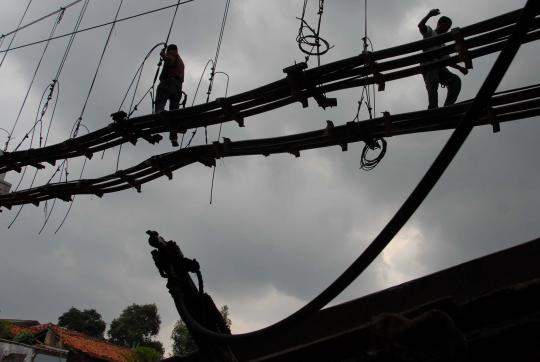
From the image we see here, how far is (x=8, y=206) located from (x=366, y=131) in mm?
6387

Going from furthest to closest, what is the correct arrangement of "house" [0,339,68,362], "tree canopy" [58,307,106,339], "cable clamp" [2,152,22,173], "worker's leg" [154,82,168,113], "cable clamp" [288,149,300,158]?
"tree canopy" [58,307,106,339]
"house" [0,339,68,362]
"cable clamp" [2,152,22,173]
"worker's leg" [154,82,168,113]
"cable clamp" [288,149,300,158]

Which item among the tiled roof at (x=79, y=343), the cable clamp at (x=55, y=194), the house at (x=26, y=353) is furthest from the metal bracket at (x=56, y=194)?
the tiled roof at (x=79, y=343)

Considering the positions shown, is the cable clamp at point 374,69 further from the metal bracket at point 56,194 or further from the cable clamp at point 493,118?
the metal bracket at point 56,194

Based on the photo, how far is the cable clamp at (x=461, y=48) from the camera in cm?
397

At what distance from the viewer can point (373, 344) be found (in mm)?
1463

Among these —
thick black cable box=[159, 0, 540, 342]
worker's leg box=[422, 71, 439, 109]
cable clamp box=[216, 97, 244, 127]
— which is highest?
worker's leg box=[422, 71, 439, 109]

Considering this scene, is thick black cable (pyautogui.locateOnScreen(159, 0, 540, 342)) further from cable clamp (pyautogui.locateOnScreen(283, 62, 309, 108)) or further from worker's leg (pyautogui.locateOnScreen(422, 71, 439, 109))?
worker's leg (pyautogui.locateOnScreen(422, 71, 439, 109))

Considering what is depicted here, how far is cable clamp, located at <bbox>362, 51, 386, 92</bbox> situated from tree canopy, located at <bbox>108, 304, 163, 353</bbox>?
32.6 metres

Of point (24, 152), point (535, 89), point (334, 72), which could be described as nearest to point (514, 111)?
point (535, 89)

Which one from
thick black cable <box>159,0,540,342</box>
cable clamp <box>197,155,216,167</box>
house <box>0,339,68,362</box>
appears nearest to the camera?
thick black cable <box>159,0,540,342</box>

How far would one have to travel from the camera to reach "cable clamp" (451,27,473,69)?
3.97m

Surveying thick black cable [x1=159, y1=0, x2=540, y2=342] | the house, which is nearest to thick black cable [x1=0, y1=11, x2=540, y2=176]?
thick black cable [x1=159, y1=0, x2=540, y2=342]

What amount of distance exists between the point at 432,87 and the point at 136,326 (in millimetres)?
33105

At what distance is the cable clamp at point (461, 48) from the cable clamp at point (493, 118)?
0.40m
